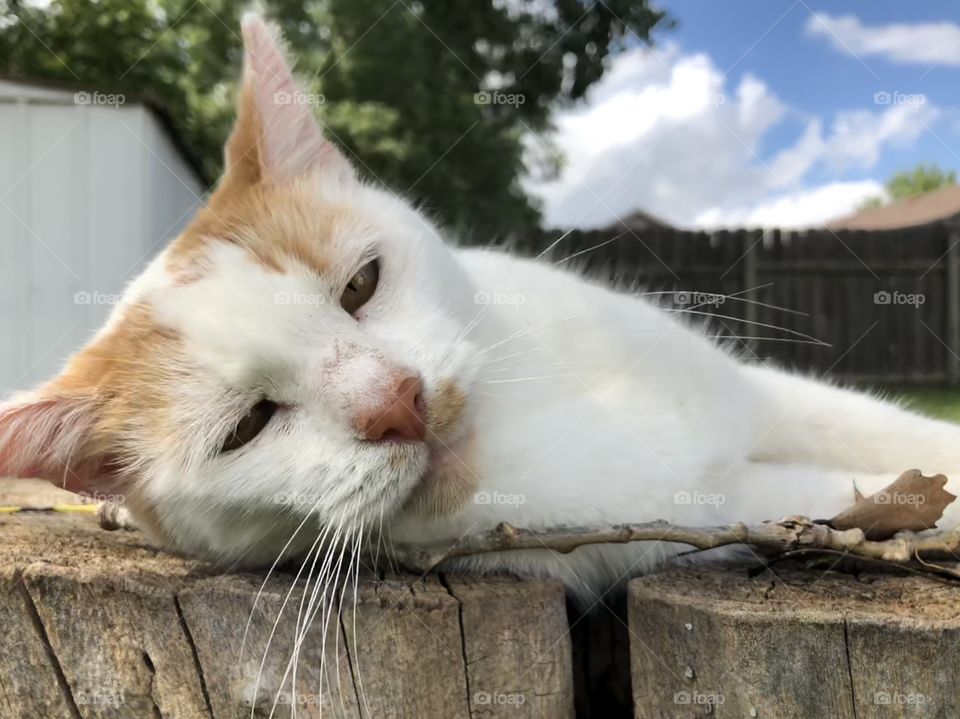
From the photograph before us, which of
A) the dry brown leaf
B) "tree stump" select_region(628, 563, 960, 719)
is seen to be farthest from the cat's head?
the dry brown leaf

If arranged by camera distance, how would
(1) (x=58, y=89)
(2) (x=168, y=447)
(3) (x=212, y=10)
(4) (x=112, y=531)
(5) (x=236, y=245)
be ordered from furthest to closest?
(3) (x=212, y=10) → (1) (x=58, y=89) → (4) (x=112, y=531) → (5) (x=236, y=245) → (2) (x=168, y=447)

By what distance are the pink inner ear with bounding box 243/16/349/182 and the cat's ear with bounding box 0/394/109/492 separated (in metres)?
0.54

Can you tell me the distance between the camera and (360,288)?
1.26m

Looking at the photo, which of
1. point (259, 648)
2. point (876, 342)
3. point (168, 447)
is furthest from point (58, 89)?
point (876, 342)

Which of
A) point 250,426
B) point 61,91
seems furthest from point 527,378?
point 61,91

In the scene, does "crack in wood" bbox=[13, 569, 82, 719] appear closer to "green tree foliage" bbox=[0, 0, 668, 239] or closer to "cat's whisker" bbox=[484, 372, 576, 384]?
"cat's whisker" bbox=[484, 372, 576, 384]

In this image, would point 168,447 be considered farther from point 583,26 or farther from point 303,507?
point 583,26

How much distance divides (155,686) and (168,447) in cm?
34

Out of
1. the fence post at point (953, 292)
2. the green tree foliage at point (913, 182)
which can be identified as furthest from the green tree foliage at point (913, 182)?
the fence post at point (953, 292)

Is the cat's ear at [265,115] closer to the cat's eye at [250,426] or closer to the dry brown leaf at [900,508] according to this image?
the cat's eye at [250,426]

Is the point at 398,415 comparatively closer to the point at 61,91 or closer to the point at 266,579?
the point at 266,579

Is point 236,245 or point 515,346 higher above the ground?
point 236,245

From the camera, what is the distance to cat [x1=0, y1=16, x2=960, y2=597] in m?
1.09

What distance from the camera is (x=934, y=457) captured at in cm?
156
